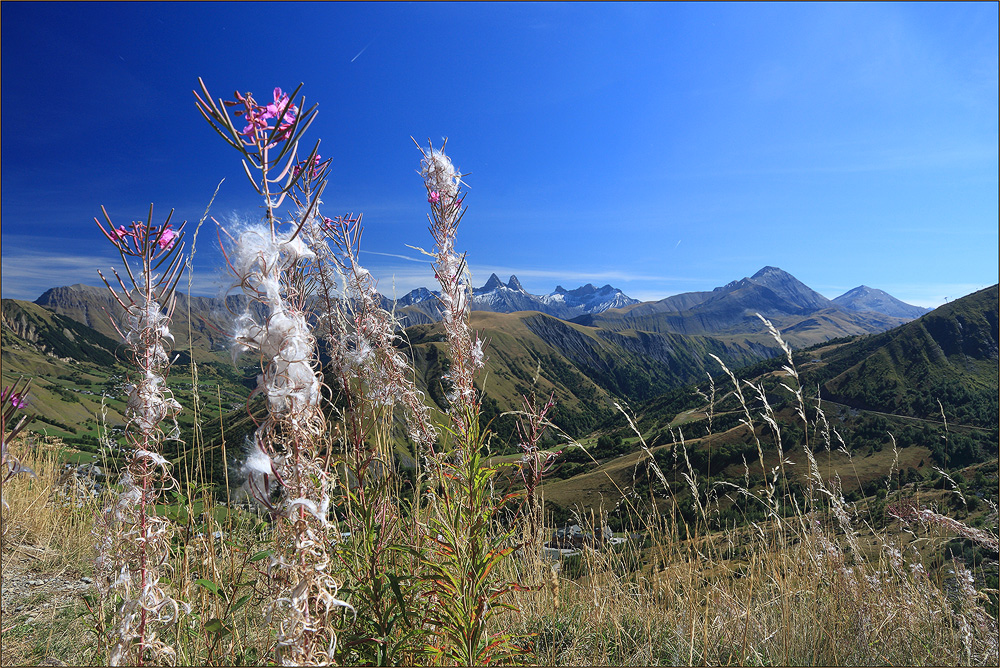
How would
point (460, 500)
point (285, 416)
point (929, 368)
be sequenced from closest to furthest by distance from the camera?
point (285, 416)
point (460, 500)
point (929, 368)

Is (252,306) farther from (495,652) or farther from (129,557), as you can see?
(495,652)

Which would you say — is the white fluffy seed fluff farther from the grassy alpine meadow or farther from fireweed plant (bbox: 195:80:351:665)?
fireweed plant (bbox: 195:80:351:665)

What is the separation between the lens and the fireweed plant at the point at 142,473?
149 cm

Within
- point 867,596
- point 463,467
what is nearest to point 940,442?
point 867,596

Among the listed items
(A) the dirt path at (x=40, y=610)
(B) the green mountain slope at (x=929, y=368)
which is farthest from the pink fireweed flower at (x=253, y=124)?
(B) the green mountain slope at (x=929, y=368)

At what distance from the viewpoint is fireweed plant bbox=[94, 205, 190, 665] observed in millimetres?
1489

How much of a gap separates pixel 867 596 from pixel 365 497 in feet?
12.6

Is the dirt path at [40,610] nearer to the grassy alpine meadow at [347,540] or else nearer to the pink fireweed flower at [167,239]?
the grassy alpine meadow at [347,540]

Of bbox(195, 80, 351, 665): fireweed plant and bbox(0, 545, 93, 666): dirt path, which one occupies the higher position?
bbox(195, 80, 351, 665): fireweed plant

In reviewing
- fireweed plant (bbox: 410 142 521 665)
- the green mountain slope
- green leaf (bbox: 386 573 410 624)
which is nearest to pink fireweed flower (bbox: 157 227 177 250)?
fireweed plant (bbox: 410 142 521 665)

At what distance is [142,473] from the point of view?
1565 millimetres

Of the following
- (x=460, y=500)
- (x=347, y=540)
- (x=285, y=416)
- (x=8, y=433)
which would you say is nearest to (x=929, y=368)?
(x=460, y=500)

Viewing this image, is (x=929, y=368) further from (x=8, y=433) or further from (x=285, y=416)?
(x=8, y=433)

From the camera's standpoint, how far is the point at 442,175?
8.12 ft
